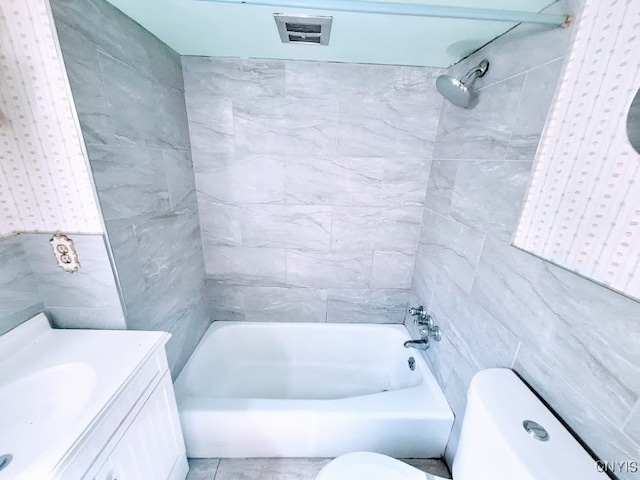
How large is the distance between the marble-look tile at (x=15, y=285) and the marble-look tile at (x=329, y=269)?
1140mm

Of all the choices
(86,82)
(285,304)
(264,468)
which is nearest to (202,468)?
(264,468)

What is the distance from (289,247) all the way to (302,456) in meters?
1.12

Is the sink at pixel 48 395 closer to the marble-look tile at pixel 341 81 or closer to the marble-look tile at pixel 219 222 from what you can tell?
the marble-look tile at pixel 219 222

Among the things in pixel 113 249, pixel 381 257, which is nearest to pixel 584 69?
pixel 381 257

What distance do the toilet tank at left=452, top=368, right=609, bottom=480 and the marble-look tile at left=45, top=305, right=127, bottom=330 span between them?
1.26 m

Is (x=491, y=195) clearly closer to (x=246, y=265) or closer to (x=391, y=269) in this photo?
(x=391, y=269)

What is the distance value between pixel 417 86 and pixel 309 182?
81cm

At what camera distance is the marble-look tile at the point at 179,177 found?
1262 millimetres

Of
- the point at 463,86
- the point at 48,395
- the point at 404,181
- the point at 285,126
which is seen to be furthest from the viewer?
the point at 404,181

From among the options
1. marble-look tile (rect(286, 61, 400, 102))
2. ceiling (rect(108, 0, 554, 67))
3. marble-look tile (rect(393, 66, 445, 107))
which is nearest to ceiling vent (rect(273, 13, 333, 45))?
ceiling (rect(108, 0, 554, 67))

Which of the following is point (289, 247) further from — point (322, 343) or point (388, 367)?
point (388, 367)

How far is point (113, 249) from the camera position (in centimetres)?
91

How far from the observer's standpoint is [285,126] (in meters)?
1.46

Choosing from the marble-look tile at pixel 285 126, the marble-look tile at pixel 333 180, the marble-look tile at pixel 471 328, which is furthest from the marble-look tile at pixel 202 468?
the marble-look tile at pixel 285 126
